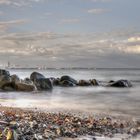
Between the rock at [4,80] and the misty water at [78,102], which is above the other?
the rock at [4,80]

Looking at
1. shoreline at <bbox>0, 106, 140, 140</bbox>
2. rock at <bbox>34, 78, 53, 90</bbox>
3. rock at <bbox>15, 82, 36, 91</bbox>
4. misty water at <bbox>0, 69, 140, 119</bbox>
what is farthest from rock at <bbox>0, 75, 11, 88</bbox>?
shoreline at <bbox>0, 106, 140, 140</bbox>

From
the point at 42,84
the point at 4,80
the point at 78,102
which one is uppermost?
the point at 4,80

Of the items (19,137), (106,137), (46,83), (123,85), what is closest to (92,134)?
(106,137)

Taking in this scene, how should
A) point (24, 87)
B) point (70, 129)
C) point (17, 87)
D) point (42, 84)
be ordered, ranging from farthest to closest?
point (42, 84) < point (17, 87) < point (24, 87) < point (70, 129)

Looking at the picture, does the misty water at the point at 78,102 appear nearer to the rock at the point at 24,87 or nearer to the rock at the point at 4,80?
the rock at the point at 24,87

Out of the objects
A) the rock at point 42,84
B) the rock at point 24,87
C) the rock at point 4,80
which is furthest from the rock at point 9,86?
the rock at point 42,84

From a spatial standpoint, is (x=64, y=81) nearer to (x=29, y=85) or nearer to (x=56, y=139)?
(x=29, y=85)

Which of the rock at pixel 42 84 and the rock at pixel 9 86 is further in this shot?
the rock at pixel 42 84

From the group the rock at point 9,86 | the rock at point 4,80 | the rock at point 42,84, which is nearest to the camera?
the rock at point 9,86

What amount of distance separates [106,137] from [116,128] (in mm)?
2630

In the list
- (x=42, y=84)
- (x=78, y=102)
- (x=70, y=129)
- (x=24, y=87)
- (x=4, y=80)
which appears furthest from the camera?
(x=42, y=84)

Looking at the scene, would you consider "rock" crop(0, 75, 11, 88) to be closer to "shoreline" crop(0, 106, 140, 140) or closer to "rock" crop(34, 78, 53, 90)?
"rock" crop(34, 78, 53, 90)

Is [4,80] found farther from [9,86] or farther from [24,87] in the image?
[24,87]

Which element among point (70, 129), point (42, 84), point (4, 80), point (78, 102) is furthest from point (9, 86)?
point (70, 129)
